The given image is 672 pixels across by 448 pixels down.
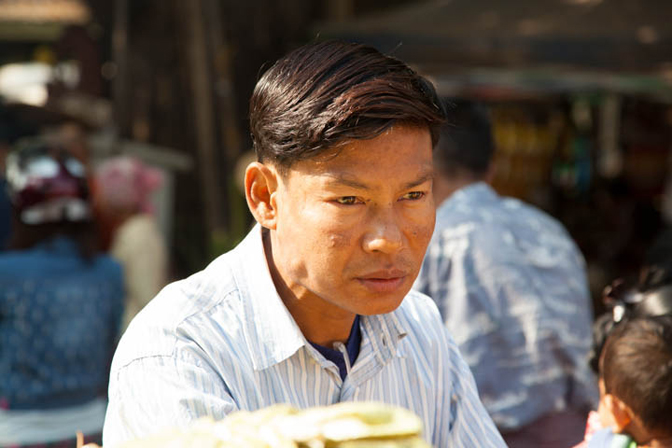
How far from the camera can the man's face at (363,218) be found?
1.41m

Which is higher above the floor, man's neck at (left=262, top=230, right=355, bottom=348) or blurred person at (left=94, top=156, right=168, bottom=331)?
man's neck at (left=262, top=230, right=355, bottom=348)

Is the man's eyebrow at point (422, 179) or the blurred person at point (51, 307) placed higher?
the man's eyebrow at point (422, 179)

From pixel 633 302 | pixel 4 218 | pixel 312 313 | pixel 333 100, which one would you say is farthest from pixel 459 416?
pixel 4 218

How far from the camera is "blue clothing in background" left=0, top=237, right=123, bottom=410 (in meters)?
3.49

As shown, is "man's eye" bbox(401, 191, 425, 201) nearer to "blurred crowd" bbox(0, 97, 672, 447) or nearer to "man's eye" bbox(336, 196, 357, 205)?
"man's eye" bbox(336, 196, 357, 205)

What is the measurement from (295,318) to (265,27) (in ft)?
20.8

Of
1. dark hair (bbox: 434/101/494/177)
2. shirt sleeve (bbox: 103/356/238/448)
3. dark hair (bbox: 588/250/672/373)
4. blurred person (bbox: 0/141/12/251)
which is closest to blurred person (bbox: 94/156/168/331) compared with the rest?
blurred person (bbox: 0/141/12/251)

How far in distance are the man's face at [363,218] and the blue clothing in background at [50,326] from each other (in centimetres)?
233

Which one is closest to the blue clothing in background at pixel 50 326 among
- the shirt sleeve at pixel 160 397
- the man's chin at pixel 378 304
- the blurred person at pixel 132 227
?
the blurred person at pixel 132 227

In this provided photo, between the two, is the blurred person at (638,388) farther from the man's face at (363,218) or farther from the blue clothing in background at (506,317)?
the blue clothing in background at (506,317)

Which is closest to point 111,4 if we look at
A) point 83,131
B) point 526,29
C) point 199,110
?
point 199,110

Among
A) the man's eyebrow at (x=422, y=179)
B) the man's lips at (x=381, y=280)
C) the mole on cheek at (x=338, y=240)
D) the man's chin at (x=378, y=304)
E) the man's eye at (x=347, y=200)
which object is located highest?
the man's eyebrow at (x=422, y=179)

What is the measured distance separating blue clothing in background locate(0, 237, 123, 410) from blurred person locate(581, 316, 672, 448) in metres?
2.28

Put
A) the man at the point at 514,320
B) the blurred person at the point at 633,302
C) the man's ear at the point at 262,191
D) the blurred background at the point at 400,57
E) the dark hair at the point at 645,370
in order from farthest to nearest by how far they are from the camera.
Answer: the blurred background at the point at 400,57
the man at the point at 514,320
the blurred person at the point at 633,302
the dark hair at the point at 645,370
the man's ear at the point at 262,191
